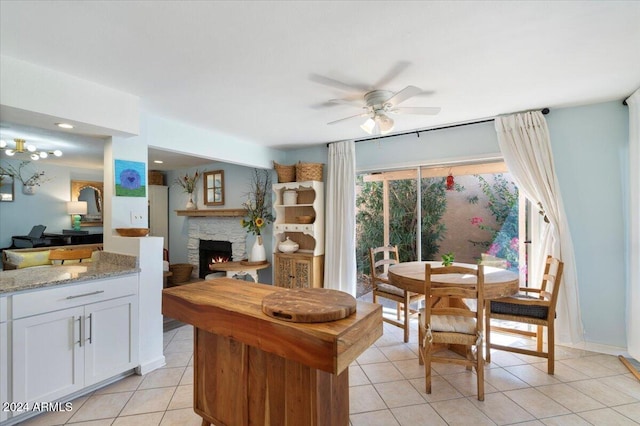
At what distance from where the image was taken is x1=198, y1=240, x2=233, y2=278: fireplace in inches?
203

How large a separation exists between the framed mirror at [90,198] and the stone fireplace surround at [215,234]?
2394mm

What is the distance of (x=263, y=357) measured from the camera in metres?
1.31

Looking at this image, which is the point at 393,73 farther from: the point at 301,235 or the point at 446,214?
the point at 301,235

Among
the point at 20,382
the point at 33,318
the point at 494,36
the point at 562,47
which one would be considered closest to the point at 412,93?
the point at 494,36

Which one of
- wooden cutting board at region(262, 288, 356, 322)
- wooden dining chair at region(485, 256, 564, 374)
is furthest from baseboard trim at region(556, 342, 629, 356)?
wooden cutting board at region(262, 288, 356, 322)

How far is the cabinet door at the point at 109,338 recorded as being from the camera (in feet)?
6.83

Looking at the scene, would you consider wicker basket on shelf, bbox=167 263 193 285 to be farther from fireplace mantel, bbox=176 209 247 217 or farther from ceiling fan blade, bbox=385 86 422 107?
ceiling fan blade, bbox=385 86 422 107

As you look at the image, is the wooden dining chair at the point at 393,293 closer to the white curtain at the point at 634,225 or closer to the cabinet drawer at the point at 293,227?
the cabinet drawer at the point at 293,227

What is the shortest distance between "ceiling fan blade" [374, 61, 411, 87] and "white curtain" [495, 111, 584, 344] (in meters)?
1.62

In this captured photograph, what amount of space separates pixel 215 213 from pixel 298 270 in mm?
2030

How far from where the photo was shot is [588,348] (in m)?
2.72

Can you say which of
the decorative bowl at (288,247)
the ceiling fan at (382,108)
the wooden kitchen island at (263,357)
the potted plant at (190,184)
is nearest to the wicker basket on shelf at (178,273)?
the potted plant at (190,184)

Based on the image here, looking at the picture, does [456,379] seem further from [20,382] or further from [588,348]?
[20,382]

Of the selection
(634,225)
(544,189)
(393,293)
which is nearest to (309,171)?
A: (393,293)
